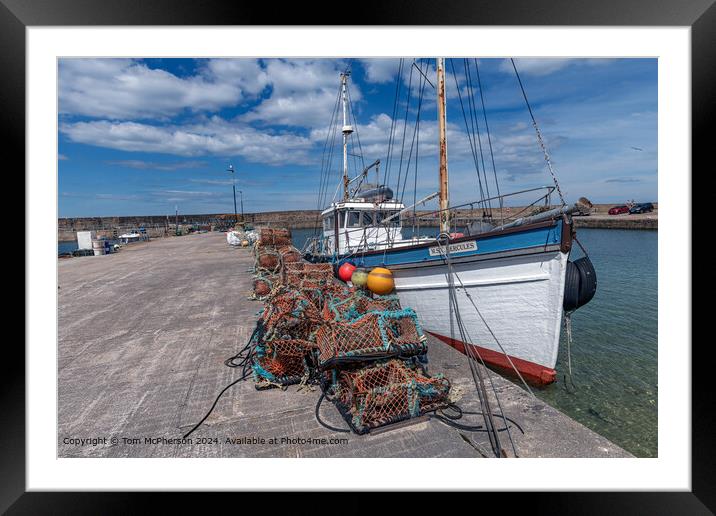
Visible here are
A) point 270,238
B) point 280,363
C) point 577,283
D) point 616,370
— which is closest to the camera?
point 280,363

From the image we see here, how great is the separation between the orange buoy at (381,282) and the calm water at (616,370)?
356 cm

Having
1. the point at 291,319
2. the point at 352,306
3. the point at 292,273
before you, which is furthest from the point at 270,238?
the point at 291,319

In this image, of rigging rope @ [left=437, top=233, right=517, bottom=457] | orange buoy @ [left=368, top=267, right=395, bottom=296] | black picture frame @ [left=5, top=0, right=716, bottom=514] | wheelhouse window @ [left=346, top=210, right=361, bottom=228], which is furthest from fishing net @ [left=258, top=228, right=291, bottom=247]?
black picture frame @ [left=5, top=0, right=716, bottom=514]

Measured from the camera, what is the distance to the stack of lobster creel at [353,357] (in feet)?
12.5

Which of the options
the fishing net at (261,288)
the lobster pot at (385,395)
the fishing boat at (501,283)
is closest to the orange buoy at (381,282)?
the fishing boat at (501,283)

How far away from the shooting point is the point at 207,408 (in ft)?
13.9

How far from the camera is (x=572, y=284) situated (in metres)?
6.20

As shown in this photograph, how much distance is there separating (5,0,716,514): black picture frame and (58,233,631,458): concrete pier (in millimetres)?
622

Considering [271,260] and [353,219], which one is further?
[353,219]

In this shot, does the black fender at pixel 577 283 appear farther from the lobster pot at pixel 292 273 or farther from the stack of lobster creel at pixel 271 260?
the stack of lobster creel at pixel 271 260

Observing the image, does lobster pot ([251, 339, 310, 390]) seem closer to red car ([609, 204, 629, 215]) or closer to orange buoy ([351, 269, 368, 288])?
orange buoy ([351, 269, 368, 288])

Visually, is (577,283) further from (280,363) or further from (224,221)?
(224,221)
